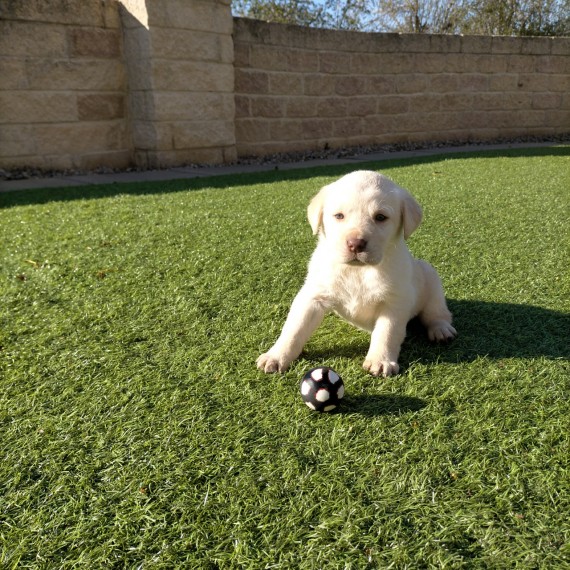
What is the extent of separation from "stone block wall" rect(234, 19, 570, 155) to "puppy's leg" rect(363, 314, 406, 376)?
7998mm

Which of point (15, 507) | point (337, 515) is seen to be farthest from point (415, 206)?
point (15, 507)

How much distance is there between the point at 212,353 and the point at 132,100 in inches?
276

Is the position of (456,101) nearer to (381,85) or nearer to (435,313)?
(381,85)

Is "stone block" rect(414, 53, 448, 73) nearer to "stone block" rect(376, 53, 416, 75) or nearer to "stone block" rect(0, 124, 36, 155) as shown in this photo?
"stone block" rect(376, 53, 416, 75)

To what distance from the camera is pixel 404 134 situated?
39.9 ft

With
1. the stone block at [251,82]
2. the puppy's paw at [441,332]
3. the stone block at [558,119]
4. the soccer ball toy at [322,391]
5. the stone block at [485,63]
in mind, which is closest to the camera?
the soccer ball toy at [322,391]

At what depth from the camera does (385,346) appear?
94.9 inches

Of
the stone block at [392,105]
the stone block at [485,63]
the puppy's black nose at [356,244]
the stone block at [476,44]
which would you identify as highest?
the stone block at [476,44]

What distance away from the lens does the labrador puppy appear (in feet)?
7.68

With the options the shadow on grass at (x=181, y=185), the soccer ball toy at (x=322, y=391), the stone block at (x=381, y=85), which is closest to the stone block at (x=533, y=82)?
the stone block at (x=381, y=85)

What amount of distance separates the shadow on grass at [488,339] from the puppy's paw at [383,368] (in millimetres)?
107

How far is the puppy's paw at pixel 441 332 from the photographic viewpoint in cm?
269

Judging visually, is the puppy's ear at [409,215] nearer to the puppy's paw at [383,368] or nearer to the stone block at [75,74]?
the puppy's paw at [383,368]

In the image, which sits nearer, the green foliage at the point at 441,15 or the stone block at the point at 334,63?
the stone block at the point at 334,63
